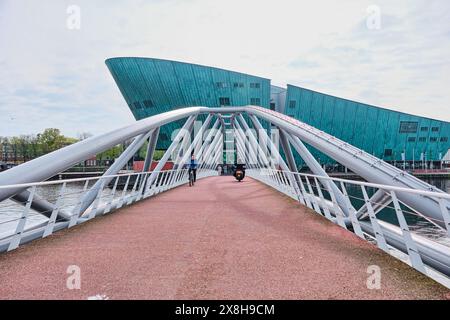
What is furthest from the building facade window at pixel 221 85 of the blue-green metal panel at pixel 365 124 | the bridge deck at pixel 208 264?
the bridge deck at pixel 208 264

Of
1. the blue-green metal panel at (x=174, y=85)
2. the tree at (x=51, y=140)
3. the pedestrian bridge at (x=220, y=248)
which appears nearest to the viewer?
the pedestrian bridge at (x=220, y=248)

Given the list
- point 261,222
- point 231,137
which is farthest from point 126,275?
point 231,137

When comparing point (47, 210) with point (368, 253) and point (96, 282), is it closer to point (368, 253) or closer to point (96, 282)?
point (96, 282)

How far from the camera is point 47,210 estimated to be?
723 centimetres

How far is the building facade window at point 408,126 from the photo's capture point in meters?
72.4

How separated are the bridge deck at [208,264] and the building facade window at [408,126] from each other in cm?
7264

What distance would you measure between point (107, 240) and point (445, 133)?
8559cm

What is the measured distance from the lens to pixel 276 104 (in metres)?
76.6

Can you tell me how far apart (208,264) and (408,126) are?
77991mm

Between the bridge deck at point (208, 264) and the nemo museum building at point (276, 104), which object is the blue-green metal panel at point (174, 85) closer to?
the nemo museum building at point (276, 104)

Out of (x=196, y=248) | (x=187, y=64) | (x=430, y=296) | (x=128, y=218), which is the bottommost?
(x=128, y=218)

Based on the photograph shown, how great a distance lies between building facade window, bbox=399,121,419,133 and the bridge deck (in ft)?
238

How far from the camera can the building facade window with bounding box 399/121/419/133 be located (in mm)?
72438

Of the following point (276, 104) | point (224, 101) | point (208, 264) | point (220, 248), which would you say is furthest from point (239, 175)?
point (276, 104)
